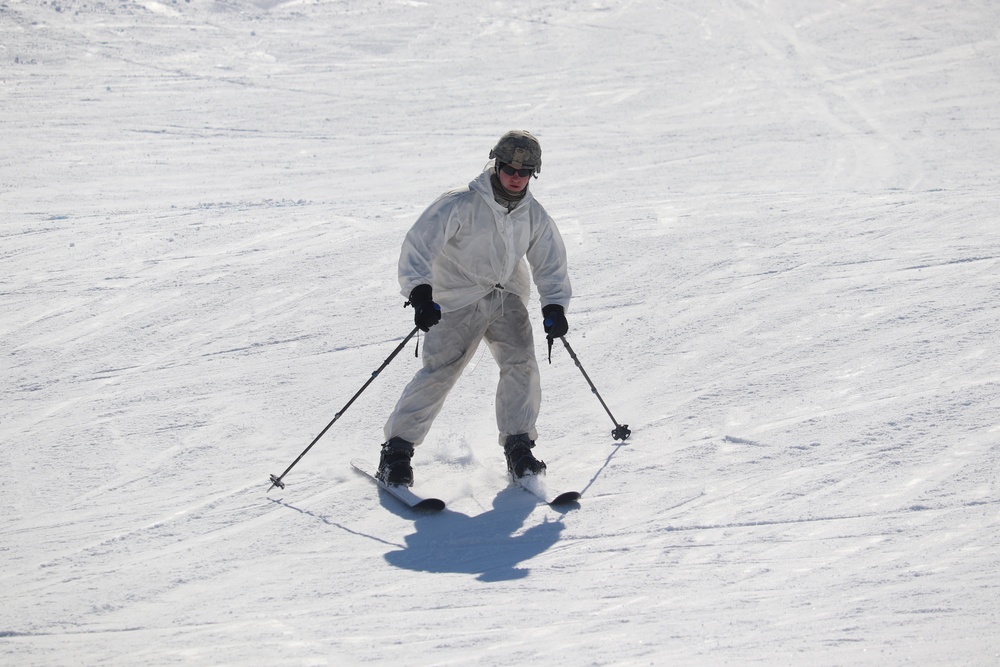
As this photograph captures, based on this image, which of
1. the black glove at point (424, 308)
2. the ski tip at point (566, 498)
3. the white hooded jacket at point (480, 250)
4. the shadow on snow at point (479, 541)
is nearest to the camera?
the shadow on snow at point (479, 541)

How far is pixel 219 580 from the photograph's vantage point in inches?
157

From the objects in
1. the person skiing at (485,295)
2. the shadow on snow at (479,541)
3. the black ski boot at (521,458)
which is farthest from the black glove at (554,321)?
the shadow on snow at (479,541)

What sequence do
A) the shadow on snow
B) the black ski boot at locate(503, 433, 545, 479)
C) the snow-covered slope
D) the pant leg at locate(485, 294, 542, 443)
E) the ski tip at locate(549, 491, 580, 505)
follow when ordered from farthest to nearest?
the pant leg at locate(485, 294, 542, 443) → the black ski boot at locate(503, 433, 545, 479) → the ski tip at locate(549, 491, 580, 505) → the shadow on snow → the snow-covered slope

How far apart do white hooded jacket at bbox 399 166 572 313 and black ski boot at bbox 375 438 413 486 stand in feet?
2.15

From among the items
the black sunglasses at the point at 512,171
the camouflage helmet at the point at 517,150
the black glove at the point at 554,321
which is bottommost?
the black glove at the point at 554,321

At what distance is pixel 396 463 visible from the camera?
15.8 feet

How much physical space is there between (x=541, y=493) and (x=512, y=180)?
54.5 inches

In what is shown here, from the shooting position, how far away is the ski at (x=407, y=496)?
4586 mm

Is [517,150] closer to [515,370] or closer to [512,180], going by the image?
[512,180]

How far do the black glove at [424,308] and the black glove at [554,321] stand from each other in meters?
0.52

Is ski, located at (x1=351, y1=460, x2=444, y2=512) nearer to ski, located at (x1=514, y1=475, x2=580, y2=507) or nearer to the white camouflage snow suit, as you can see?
the white camouflage snow suit

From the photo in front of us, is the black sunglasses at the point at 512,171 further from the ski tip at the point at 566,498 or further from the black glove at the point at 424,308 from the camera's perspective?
the ski tip at the point at 566,498

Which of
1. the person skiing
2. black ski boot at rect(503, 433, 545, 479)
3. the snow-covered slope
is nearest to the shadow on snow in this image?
the snow-covered slope

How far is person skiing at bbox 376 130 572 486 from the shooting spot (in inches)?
188
